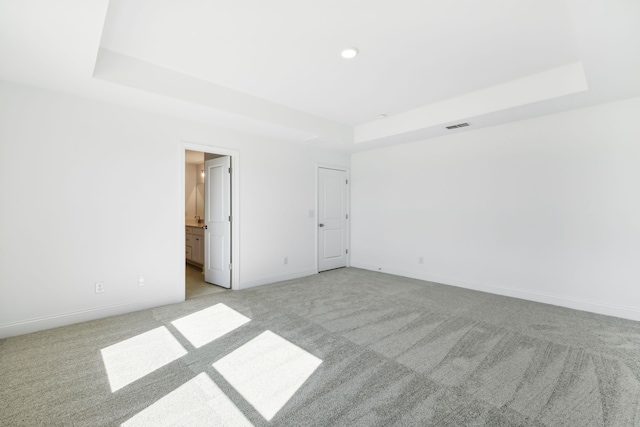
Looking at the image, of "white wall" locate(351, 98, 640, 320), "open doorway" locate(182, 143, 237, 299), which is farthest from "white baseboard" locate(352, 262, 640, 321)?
"open doorway" locate(182, 143, 237, 299)

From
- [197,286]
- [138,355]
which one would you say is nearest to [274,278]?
[197,286]

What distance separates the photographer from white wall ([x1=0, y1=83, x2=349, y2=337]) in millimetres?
2832

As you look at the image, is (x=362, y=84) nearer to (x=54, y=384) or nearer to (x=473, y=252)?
(x=473, y=252)

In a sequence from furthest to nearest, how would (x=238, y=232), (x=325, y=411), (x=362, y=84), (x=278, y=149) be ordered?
(x=278, y=149), (x=238, y=232), (x=362, y=84), (x=325, y=411)

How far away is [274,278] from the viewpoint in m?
5.00

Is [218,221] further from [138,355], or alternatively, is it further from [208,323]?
[138,355]

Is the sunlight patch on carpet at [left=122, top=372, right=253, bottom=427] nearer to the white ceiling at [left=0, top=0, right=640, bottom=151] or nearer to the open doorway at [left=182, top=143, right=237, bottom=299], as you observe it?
the open doorway at [left=182, top=143, right=237, bottom=299]

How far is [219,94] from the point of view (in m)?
3.55

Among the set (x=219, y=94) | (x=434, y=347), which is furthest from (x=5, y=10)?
(x=434, y=347)

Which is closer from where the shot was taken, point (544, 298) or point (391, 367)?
point (391, 367)

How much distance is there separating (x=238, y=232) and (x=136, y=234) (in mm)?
1399

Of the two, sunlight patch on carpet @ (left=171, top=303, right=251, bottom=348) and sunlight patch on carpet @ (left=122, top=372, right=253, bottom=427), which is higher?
sunlight patch on carpet @ (left=122, top=372, right=253, bottom=427)

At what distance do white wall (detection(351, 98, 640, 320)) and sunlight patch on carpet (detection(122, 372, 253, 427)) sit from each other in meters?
4.08

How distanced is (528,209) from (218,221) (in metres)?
4.67
